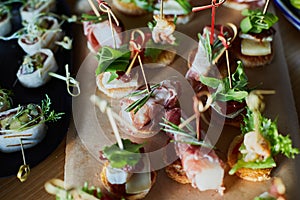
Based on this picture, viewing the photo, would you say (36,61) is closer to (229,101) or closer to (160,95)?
(160,95)

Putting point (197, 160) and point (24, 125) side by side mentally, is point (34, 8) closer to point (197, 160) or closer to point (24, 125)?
point (24, 125)

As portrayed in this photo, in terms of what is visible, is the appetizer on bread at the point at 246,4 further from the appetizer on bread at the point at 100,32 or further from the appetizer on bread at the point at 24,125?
the appetizer on bread at the point at 24,125

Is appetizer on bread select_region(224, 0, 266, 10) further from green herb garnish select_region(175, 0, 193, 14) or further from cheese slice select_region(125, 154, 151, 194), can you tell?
cheese slice select_region(125, 154, 151, 194)

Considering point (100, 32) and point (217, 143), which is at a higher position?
point (100, 32)

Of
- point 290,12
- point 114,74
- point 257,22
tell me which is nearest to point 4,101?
point 114,74

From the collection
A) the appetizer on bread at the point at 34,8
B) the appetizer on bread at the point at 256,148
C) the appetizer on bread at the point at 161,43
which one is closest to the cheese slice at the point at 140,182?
the appetizer on bread at the point at 256,148

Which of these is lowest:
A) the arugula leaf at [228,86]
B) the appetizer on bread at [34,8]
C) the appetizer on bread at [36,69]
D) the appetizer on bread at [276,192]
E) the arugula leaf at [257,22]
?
the appetizer on bread at [276,192]

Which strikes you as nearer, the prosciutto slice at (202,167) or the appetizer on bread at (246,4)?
the prosciutto slice at (202,167)
